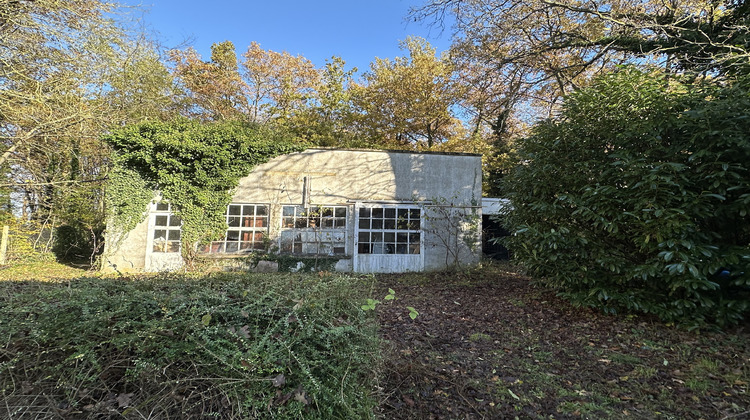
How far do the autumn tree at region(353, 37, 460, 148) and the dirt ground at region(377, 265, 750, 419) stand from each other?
12.6m

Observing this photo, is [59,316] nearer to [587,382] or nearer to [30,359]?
[30,359]

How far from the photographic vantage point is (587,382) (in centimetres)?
297

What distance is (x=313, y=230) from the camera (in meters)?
9.39

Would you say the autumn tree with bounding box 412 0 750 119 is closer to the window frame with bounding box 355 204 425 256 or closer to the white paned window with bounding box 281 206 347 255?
the window frame with bounding box 355 204 425 256

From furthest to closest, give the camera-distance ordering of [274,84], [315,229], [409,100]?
[274,84] < [409,100] < [315,229]

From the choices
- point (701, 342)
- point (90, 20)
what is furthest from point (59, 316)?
point (90, 20)

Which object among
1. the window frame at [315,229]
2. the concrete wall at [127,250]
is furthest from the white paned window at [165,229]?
the window frame at [315,229]

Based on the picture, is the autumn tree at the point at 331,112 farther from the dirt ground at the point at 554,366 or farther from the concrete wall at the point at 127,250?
the dirt ground at the point at 554,366

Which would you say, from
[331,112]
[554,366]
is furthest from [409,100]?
[554,366]

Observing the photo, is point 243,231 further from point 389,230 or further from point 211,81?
point 211,81

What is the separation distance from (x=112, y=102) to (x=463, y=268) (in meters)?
12.5

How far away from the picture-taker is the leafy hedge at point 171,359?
146 cm

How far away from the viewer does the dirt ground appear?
2.51 metres

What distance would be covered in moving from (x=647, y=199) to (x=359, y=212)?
21.9ft
